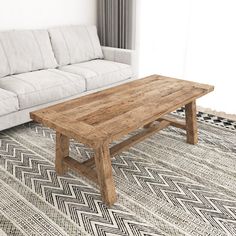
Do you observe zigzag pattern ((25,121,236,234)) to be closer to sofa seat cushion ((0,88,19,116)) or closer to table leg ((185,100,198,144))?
table leg ((185,100,198,144))

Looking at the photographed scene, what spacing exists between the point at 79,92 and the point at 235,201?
1.75m

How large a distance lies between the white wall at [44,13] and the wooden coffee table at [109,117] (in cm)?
156

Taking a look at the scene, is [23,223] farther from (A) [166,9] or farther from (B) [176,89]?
(A) [166,9]

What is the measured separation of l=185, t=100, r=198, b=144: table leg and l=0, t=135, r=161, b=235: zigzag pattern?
3.34 ft

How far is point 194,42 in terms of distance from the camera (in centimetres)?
341

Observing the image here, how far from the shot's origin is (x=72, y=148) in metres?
2.48

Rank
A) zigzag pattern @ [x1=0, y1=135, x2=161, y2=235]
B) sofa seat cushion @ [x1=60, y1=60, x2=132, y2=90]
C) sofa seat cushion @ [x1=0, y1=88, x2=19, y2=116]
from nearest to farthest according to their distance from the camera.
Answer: zigzag pattern @ [x1=0, y1=135, x2=161, y2=235] → sofa seat cushion @ [x1=0, y1=88, x2=19, y2=116] → sofa seat cushion @ [x1=60, y1=60, x2=132, y2=90]

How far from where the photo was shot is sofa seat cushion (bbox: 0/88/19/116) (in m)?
2.45

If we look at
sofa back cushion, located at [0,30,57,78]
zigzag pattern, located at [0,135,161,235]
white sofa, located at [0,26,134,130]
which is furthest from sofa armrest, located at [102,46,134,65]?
zigzag pattern, located at [0,135,161,235]

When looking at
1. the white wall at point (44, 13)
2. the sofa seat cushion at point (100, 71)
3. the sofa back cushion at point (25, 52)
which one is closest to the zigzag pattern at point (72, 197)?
the sofa back cushion at point (25, 52)

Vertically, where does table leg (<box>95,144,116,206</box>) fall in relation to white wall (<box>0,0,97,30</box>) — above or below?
below

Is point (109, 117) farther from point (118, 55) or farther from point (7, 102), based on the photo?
point (118, 55)

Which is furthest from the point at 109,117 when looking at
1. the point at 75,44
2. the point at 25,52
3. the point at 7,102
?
the point at 75,44

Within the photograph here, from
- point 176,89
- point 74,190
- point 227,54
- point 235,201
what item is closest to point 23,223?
point 74,190
